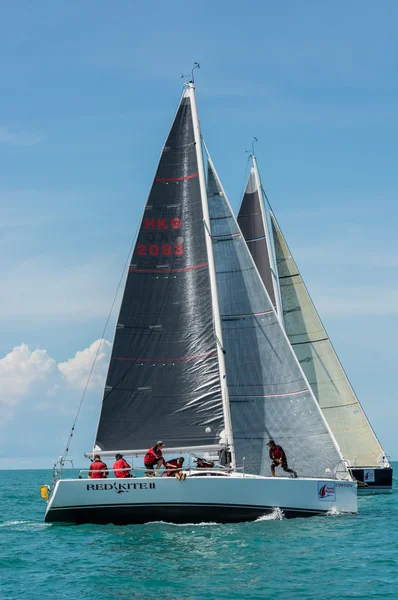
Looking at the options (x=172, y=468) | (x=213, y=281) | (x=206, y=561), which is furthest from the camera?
(x=213, y=281)

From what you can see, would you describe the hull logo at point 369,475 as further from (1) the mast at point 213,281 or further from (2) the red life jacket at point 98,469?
(2) the red life jacket at point 98,469

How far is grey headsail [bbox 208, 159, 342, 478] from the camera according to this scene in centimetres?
2350

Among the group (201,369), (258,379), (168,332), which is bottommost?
(258,379)

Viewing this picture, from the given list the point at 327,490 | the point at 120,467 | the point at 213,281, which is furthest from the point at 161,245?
the point at 327,490

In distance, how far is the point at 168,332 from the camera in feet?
78.7

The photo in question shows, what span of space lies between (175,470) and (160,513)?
108cm

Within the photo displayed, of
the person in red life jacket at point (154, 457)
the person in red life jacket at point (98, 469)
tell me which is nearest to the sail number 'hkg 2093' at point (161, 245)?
the person in red life jacket at point (154, 457)

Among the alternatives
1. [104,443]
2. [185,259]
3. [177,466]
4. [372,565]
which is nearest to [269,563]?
[372,565]

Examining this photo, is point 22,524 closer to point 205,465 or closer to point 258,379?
point 205,465

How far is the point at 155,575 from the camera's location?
1639cm

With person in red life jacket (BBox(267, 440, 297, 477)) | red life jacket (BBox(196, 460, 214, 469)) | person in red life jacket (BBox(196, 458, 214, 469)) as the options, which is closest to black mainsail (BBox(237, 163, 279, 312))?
person in red life jacket (BBox(267, 440, 297, 477))

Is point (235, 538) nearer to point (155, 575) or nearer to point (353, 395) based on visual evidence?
point (155, 575)

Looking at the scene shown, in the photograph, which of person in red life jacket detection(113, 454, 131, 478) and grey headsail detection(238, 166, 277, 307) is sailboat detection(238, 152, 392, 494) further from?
person in red life jacket detection(113, 454, 131, 478)

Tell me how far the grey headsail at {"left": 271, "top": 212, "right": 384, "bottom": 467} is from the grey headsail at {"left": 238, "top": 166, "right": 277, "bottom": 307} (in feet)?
11.0
